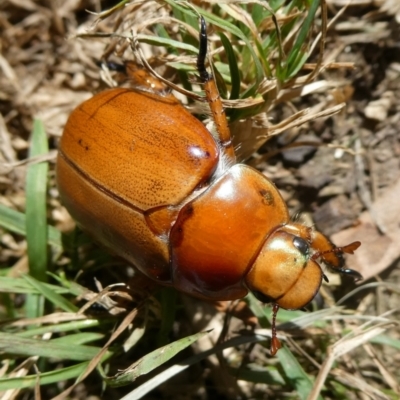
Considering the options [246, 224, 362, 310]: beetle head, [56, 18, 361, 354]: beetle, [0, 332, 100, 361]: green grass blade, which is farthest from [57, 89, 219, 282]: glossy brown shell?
[0, 332, 100, 361]: green grass blade

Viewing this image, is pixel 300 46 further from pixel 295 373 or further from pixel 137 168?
pixel 295 373

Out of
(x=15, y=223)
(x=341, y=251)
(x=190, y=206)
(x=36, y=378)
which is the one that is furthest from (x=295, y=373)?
(x=15, y=223)

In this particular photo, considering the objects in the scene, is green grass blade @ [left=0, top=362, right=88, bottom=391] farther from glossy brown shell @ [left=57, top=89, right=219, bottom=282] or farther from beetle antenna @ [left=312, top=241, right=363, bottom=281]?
beetle antenna @ [left=312, top=241, right=363, bottom=281]

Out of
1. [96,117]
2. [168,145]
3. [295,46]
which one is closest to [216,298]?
[168,145]

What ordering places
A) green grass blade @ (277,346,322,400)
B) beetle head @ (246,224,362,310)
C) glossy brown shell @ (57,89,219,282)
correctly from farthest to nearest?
green grass blade @ (277,346,322,400), glossy brown shell @ (57,89,219,282), beetle head @ (246,224,362,310)

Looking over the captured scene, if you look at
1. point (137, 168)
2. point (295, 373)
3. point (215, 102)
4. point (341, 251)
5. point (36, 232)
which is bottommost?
point (295, 373)

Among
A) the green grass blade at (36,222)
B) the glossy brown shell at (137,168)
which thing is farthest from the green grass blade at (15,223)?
the glossy brown shell at (137,168)

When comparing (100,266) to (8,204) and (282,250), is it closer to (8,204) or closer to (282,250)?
(8,204)
